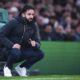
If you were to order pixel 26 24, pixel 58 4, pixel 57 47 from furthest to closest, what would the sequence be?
pixel 58 4, pixel 57 47, pixel 26 24

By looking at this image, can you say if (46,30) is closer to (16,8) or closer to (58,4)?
(16,8)

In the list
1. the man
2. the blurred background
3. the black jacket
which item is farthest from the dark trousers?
the blurred background

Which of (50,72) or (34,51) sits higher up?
(34,51)

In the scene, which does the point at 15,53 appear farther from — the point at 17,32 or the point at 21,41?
the point at 17,32

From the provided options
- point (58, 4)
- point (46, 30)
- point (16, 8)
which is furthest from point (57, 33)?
point (58, 4)

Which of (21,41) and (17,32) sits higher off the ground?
(17,32)

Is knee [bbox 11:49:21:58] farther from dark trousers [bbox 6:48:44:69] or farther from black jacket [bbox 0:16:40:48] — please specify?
black jacket [bbox 0:16:40:48]

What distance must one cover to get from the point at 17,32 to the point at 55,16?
663 centimetres

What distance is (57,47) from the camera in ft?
54.1

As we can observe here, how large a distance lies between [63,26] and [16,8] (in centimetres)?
167

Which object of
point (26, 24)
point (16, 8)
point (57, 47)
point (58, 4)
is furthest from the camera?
point (58, 4)

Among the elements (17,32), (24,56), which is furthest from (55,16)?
(17,32)

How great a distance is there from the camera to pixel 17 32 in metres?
12.3

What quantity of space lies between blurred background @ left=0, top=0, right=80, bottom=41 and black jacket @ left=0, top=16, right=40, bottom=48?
4.09 m
